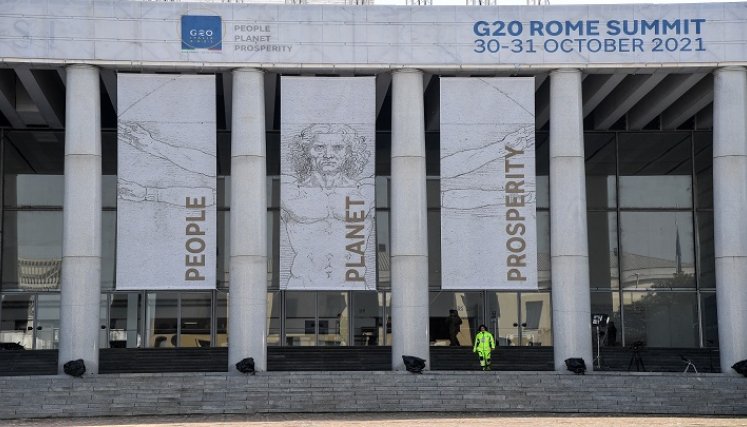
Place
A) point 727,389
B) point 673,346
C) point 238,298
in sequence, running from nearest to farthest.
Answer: point 727,389
point 238,298
point 673,346

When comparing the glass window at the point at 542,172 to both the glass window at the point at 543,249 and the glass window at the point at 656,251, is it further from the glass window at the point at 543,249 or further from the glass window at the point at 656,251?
the glass window at the point at 656,251

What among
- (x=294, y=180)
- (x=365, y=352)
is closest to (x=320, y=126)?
(x=294, y=180)

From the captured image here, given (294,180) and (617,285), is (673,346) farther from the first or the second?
(294,180)

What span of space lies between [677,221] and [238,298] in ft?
62.2

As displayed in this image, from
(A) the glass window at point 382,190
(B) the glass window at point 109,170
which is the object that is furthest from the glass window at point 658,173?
(B) the glass window at point 109,170

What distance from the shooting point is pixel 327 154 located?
33.4 m

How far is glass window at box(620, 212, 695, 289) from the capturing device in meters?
43.1

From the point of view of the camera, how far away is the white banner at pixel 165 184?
32.8 metres

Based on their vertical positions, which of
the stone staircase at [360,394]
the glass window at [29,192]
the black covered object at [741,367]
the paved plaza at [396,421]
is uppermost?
the glass window at [29,192]

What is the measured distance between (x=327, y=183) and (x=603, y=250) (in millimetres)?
14121

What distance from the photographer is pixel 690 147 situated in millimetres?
43656

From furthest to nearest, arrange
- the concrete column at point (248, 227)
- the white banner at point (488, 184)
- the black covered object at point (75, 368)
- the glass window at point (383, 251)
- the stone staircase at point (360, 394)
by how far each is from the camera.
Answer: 1. the glass window at point (383, 251)
2. the white banner at point (488, 184)
3. the concrete column at point (248, 227)
4. the black covered object at point (75, 368)
5. the stone staircase at point (360, 394)

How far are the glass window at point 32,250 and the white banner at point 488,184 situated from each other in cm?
1637

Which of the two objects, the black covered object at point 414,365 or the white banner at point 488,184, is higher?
the white banner at point 488,184
